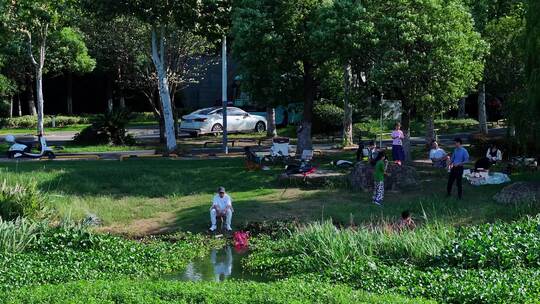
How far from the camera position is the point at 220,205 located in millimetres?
17703

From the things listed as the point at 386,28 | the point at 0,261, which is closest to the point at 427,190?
the point at 386,28

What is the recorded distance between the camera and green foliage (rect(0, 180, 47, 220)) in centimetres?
1714

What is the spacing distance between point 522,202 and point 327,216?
4973mm

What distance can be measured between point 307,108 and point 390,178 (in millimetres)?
6060

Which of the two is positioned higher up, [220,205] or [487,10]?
[487,10]

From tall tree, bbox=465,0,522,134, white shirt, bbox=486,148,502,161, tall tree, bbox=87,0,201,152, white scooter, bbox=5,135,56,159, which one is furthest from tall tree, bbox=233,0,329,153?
tall tree, bbox=465,0,522,134

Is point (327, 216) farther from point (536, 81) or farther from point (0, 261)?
point (0, 261)

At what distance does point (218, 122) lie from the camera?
3619 centimetres

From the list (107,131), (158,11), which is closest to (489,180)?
(158,11)

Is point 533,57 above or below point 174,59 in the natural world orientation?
below

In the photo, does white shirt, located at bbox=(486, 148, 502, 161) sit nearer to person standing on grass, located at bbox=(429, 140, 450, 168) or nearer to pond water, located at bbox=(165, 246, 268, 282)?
person standing on grass, located at bbox=(429, 140, 450, 168)

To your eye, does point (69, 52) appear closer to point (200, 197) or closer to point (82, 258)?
point (200, 197)

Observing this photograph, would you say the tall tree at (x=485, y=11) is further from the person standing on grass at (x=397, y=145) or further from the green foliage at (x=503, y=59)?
the person standing on grass at (x=397, y=145)

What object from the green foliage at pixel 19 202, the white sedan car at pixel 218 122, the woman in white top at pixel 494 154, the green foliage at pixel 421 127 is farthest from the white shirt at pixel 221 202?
the green foliage at pixel 421 127
